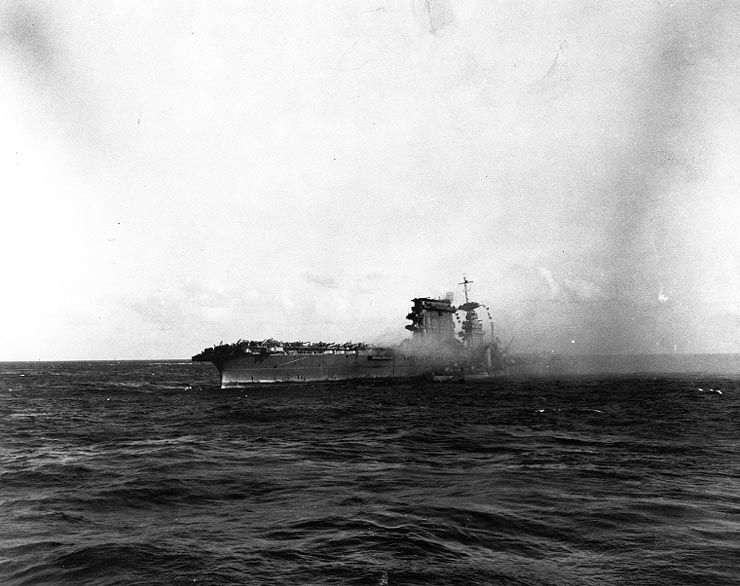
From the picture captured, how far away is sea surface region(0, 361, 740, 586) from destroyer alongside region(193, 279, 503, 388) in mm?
31145

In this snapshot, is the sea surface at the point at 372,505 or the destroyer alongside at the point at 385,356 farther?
the destroyer alongside at the point at 385,356

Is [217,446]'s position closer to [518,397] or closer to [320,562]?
[320,562]

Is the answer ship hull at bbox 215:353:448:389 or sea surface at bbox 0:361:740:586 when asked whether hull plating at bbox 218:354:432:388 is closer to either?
ship hull at bbox 215:353:448:389

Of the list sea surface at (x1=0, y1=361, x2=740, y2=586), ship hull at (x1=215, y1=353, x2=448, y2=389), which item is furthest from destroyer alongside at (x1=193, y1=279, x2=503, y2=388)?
sea surface at (x1=0, y1=361, x2=740, y2=586)

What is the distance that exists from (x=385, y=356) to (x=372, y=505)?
6054 cm

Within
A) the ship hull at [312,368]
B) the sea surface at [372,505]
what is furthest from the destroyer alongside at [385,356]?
the sea surface at [372,505]

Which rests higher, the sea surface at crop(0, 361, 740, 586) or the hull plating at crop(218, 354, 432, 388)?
the hull plating at crop(218, 354, 432, 388)

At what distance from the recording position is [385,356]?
7319 cm

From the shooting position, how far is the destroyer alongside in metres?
58.9

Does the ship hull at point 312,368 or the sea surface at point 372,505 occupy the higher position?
the ship hull at point 312,368

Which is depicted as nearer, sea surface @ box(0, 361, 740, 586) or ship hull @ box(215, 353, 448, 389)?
sea surface @ box(0, 361, 740, 586)

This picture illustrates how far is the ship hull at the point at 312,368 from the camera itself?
58.4m

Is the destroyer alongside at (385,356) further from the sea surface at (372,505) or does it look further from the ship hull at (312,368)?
the sea surface at (372,505)

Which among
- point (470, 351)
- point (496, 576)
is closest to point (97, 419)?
point (496, 576)
